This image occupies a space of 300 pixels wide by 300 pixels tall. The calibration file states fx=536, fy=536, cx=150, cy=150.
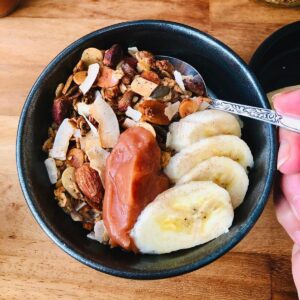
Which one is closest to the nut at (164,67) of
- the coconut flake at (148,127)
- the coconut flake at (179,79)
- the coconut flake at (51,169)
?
the coconut flake at (179,79)

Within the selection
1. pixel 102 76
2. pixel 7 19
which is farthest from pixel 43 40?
pixel 102 76

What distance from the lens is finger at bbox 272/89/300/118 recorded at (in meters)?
0.78

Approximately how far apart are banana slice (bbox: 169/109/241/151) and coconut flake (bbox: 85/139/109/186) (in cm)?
10

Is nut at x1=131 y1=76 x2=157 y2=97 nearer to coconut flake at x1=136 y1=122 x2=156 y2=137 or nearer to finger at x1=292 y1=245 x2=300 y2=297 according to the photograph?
coconut flake at x1=136 y1=122 x2=156 y2=137

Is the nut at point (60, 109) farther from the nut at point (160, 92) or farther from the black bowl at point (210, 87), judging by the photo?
the nut at point (160, 92)

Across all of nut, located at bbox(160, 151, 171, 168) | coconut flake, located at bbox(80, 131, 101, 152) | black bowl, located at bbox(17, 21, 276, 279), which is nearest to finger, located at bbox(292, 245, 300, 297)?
black bowl, located at bbox(17, 21, 276, 279)

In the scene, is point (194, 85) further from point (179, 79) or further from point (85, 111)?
point (85, 111)

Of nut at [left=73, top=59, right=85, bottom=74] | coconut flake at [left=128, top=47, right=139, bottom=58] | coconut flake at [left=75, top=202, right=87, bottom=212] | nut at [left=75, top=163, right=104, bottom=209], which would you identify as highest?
coconut flake at [left=128, top=47, right=139, bottom=58]

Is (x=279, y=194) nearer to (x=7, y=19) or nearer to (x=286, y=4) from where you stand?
(x=286, y=4)

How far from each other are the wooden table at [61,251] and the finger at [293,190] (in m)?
0.09

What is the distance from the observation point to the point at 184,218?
0.74m

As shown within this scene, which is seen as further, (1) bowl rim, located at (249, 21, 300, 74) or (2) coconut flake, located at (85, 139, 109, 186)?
(1) bowl rim, located at (249, 21, 300, 74)

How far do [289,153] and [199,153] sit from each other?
0.13 meters

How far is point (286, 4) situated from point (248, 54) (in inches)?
4.4
